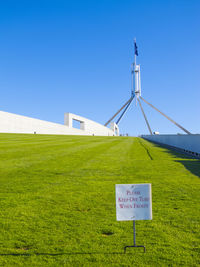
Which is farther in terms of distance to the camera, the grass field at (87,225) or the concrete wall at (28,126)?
the concrete wall at (28,126)

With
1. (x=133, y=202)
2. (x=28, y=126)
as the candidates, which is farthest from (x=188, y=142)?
(x=28, y=126)

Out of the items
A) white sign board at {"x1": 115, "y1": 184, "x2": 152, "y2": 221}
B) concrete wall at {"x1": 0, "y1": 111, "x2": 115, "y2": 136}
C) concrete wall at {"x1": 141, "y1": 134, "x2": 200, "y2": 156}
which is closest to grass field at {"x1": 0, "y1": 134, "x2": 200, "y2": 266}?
white sign board at {"x1": 115, "y1": 184, "x2": 152, "y2": 221}

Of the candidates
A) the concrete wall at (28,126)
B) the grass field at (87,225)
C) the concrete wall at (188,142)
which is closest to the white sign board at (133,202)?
the grass field at (87,225)

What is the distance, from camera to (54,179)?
895 cm

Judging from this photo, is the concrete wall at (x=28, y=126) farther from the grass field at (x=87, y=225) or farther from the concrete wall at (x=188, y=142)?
the grass field at (x=87, y=225)

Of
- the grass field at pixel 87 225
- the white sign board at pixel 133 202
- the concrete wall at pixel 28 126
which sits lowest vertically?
the grass field at pixel 87 225

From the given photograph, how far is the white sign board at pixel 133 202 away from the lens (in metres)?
3.93

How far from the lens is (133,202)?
3.99 meters

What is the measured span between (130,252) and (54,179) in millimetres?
5506

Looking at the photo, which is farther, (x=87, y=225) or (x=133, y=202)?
(x=87, y=225)

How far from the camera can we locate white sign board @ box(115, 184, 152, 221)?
3.93 m

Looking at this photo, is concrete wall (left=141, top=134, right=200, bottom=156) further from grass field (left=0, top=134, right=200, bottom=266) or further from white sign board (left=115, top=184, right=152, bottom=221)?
white sign board (left=115, top=184, right=152, bottom=221)

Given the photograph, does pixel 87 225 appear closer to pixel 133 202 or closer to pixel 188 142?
pixel 133 202

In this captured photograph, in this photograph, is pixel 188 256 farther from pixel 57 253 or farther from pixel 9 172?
pixel 9 172
